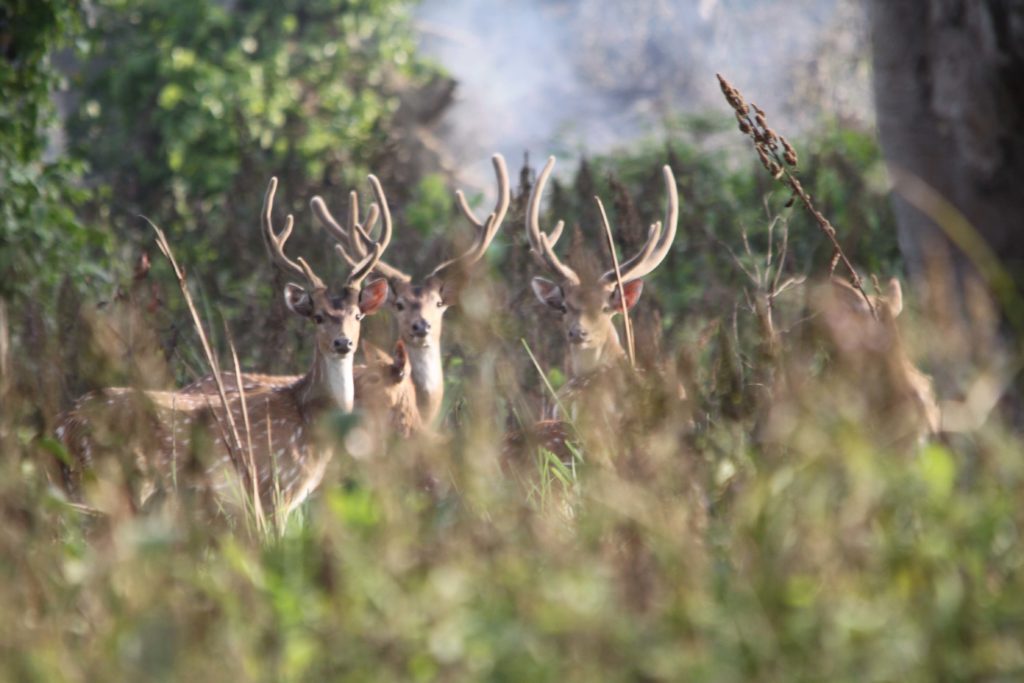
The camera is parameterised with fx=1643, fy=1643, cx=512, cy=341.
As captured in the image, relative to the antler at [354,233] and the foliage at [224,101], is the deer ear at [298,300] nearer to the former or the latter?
the antler at [354,233]

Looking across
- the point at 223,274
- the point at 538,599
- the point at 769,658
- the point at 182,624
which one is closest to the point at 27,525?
the point at 182,624

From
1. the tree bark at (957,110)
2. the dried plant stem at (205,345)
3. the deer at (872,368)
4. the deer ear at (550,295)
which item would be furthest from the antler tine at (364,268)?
the deer at (872,368)

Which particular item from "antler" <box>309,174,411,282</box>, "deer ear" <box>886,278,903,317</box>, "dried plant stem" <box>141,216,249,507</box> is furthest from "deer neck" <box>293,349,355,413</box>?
"dried plant stem" <box>141,216,249,507</box>

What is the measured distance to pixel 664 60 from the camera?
1881cm

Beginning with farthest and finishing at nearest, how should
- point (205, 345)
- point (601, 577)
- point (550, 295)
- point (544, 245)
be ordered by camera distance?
point (550, 295), point (544, 245), point (205, 345), point (601, 577)

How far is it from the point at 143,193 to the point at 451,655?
10.0 m

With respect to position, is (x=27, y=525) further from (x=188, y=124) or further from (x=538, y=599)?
(x=188, y=124)

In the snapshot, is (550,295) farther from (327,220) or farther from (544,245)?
(327,220)

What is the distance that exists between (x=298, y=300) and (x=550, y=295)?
1063 mm

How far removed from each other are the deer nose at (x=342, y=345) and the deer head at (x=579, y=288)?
0.85 m

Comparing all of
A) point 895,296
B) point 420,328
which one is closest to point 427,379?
point 420,328

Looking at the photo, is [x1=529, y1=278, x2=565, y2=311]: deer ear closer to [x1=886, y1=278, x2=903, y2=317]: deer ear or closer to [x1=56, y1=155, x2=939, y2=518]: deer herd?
[x1=56, y1=155, x2=939, y2=518]: deer herd

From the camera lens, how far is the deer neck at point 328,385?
6.38m

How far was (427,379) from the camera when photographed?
696 cm
